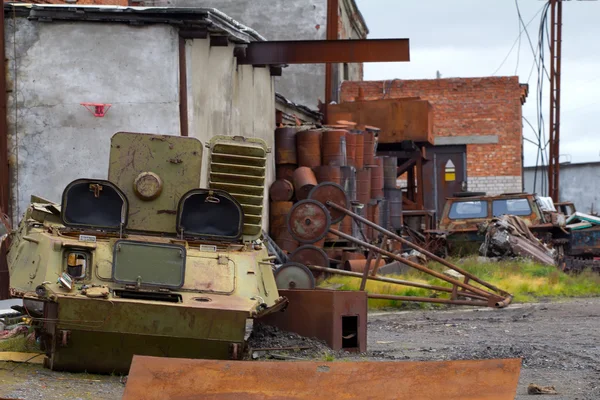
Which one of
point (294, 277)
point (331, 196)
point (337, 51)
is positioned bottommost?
point (294, 277)

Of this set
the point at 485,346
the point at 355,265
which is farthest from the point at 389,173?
the point at 485,346

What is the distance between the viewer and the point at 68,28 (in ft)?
53.0

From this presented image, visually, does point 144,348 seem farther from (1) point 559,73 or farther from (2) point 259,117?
(1) point 559,73

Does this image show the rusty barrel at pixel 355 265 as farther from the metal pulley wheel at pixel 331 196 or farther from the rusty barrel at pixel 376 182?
the rusty barrel at pixel 376 182

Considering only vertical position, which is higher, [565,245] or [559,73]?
[559,73]

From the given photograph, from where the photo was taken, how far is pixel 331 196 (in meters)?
Result: 15.7

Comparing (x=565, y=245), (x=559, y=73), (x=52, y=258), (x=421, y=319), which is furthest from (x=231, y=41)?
(x=559, y=73)

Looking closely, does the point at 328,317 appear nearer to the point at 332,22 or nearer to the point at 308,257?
the point at 308,257

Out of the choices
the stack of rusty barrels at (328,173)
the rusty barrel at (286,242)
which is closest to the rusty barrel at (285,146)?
the stack of rusty barrels at (328,173)

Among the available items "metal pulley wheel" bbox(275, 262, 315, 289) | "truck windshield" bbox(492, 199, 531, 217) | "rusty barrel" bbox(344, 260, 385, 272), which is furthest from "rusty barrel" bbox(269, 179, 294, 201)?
"metal pulley wheel" bbox(275, 262, 315, 289)

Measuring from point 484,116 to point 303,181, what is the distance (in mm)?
17869

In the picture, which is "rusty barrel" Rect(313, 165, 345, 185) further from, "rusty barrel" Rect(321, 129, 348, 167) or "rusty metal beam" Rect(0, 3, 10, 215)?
"rusty metal beam" Rect(0, 3, 10, 215)

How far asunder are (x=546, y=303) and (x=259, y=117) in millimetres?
6436

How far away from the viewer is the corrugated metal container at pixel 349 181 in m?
20.5
